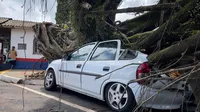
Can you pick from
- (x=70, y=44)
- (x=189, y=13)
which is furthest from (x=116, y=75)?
(x=70, y=44)

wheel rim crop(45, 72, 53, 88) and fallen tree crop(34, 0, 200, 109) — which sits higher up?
fallen tree crop(34, 0, 200, 109)

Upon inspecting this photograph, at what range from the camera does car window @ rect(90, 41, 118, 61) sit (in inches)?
237

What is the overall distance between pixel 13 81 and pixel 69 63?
4.26 m

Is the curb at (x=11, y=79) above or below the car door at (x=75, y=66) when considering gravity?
below

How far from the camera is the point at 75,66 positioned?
273 inches

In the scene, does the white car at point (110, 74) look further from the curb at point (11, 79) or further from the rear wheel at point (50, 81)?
the curb at point (11, 79)

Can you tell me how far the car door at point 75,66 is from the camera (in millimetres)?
6770

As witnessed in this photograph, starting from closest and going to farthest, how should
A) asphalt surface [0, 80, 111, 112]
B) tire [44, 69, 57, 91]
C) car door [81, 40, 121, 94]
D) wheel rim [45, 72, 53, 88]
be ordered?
asphalt surface [0, 80, 111, 112]
car door [81, 40, 121, 94]
tire [44, 69, 57, 91]
wheel rim [45, 72, 53, 88]

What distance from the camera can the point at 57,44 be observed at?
12641 millimetres

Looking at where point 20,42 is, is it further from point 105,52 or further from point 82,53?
point 105,52

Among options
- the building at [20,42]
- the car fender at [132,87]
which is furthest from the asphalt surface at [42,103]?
the building at [20,42]

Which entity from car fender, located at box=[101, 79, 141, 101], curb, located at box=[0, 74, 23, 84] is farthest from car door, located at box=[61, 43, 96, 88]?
curb, located at box=[0, 74, 23, 84]

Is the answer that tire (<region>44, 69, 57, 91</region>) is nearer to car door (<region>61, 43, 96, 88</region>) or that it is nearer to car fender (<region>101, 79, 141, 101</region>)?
car door (<region>61, 43, 96, 88</region>)

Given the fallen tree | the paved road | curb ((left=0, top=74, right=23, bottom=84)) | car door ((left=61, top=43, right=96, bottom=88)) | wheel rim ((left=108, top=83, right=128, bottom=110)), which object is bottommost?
the paved road
